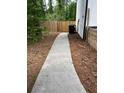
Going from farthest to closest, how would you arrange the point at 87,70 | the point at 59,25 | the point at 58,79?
the point at 59,25
the point at 87,70
the point at 58,79

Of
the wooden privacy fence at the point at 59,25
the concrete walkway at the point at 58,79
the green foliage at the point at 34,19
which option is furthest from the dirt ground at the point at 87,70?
the wooden privacy fence at the point at 59,25

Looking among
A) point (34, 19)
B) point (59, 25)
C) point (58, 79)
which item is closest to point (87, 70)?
point (58, 79)

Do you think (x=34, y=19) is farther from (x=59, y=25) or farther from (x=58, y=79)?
(x=59, y=25)

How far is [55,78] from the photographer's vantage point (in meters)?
8.33

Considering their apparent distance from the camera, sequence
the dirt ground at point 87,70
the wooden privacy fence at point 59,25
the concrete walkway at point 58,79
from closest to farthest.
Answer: the concrete walkway at point 58,79 < the dirt ground at point 87,70 < the wooden privacy fence at point 59,25

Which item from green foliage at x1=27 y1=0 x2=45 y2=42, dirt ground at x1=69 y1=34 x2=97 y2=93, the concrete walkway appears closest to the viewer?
the concrete walkway

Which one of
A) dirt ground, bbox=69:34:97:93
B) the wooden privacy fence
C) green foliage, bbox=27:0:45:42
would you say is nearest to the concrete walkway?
dirt ground, bbox=69:34:97:93

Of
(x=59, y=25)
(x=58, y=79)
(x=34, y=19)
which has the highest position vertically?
(x=34, y=19)

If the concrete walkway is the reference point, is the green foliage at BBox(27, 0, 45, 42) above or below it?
above

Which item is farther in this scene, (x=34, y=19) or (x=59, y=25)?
(x=59, y=25)

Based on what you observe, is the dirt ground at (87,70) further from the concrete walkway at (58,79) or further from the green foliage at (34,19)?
the green foliage at (34,19)

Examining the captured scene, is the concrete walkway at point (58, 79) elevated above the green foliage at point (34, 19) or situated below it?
below

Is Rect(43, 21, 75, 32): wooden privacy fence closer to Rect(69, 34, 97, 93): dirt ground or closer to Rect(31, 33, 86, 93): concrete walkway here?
Rect(69, 34, 97, 93): dirt ground
